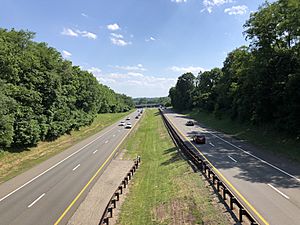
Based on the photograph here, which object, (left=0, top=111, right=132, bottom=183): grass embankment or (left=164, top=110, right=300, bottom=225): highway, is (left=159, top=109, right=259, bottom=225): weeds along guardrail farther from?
(left=0, top=111, right=132, bottom=183): grass embankment

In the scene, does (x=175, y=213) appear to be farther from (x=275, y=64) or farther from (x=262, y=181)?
(x=275, y=64)

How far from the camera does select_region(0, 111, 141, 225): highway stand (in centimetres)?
1587

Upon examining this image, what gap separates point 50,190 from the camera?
68.7ft

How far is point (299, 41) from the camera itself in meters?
34.1

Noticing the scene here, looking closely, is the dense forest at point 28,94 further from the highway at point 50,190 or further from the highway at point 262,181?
the highway at point 262,181

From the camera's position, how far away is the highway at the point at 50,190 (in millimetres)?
15867

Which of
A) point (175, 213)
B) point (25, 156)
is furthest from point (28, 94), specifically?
point (175, 213)

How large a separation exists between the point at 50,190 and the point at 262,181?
47.8 feet

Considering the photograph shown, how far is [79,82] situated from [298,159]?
59.1 m

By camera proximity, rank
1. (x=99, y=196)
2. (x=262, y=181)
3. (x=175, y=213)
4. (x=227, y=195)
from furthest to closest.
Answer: (x=99, y=196)
(x=262, y=181)
(x=227, y=195)
(x=175, y=213)

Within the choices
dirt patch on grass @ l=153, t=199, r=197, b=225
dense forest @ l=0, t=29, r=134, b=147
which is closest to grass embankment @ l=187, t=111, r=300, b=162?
dirt patch on grass @ l=153, t=199, r=197, b=225

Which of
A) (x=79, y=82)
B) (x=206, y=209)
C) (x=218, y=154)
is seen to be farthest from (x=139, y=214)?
(x=79, y=82)

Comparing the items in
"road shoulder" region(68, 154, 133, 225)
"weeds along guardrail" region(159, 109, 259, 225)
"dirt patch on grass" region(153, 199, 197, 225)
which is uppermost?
"weeds along guardrail" region(159, 109, 259, 225)

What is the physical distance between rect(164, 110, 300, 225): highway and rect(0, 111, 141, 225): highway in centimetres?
969
